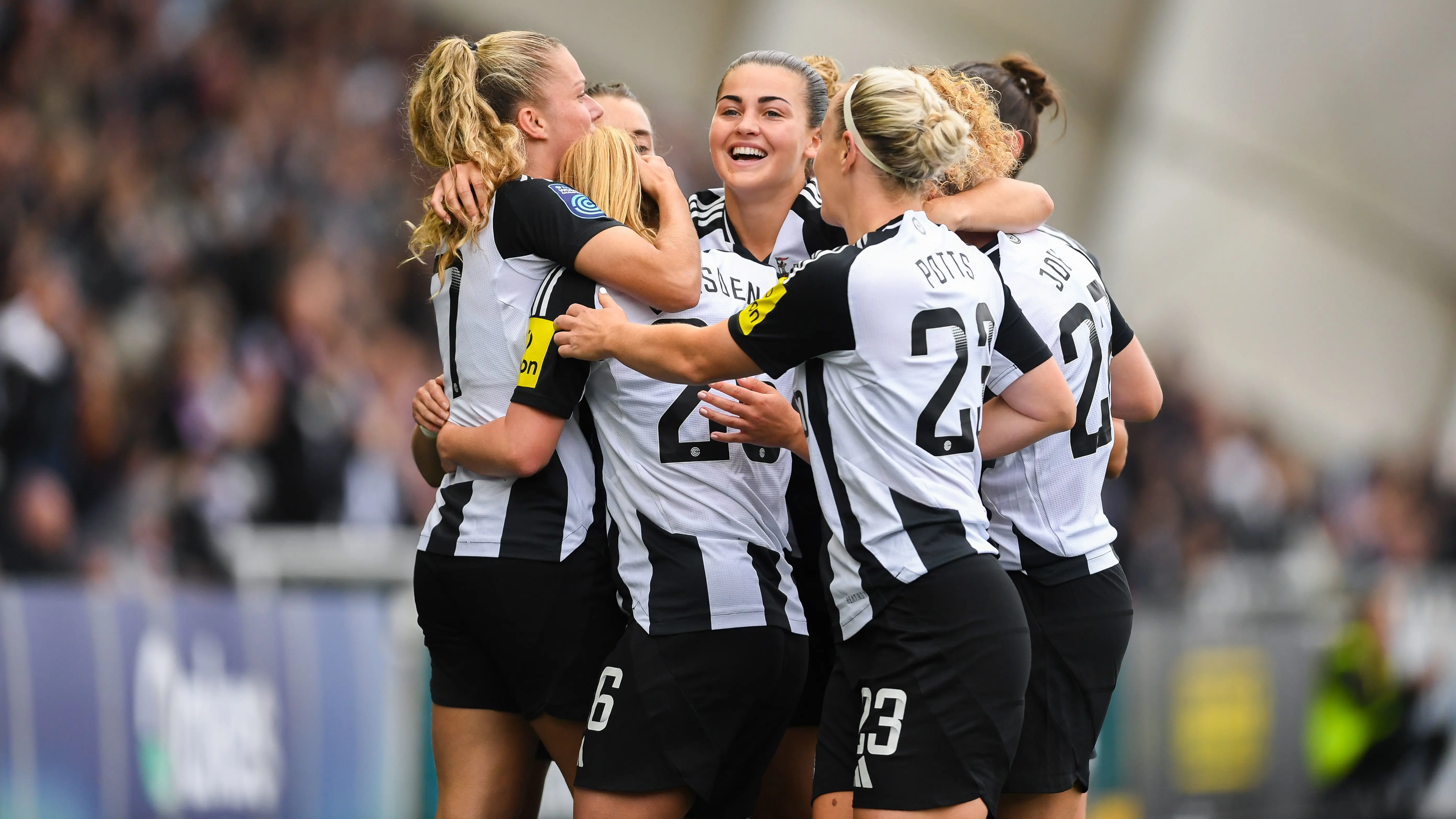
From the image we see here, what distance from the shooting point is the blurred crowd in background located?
26.3 ft

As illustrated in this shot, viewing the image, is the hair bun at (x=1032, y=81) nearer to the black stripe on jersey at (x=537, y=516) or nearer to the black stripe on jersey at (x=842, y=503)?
the black stripe on jersey at (x=842, y=503)

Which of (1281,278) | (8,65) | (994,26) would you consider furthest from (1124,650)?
(1281,278)

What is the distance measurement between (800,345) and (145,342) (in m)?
6.64

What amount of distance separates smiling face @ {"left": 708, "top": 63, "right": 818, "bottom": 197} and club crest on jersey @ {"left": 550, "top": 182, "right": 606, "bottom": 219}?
0.61 metres

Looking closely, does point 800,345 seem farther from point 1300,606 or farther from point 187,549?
point 1300,606

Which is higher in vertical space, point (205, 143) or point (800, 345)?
point (800, 345)

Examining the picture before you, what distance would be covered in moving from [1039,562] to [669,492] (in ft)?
3.41

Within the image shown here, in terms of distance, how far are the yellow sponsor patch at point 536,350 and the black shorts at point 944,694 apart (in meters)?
0.98

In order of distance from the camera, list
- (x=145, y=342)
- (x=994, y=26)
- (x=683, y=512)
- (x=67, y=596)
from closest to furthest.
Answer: (x=683, y=512) < (x=67, y=596) < (x=145, y=342) < (x=994, y=26)

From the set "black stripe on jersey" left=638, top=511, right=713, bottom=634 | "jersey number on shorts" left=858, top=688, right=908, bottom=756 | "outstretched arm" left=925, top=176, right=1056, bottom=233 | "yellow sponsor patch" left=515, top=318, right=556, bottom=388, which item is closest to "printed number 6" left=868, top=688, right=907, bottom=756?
"jersey number on shorts" left=858, top=688, right=908, bottom=756

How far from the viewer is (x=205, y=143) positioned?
1062cm

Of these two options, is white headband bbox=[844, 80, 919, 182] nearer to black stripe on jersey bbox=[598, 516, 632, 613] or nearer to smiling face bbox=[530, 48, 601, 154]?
smiling face bbox=[530, 48, 601, 154]

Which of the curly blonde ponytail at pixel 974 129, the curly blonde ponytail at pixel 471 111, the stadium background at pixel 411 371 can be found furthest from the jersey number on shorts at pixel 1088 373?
the stadium background at pixel 411 371

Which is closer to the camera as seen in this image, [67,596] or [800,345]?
[800,345]
